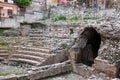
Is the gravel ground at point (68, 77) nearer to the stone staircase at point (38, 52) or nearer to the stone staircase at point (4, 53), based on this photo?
the stone staircase at point (38, 52)

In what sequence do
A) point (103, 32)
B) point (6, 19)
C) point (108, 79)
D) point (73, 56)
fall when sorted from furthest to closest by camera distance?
point (6, 19)
point (73, 56)
point (103, 32)
point (108, 79)

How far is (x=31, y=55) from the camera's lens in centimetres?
1411

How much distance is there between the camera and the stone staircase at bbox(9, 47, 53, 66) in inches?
523

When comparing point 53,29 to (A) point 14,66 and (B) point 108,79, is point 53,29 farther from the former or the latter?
(B) point 108,79

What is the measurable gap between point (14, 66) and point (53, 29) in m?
8.56

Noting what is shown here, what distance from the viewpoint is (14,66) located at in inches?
546

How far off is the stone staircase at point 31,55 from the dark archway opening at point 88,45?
1958 millimetres

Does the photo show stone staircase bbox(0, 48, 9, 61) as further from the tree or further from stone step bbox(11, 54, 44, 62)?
the tree

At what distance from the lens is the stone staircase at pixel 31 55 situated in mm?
13274

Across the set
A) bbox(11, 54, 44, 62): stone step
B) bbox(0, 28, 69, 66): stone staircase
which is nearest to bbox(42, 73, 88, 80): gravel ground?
bbox(0, 28, 69, 66): stone staircase

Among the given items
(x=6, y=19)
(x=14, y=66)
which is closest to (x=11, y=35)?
(x=6, y=19)

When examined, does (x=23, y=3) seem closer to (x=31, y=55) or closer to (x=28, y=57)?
(x=31, y=55)

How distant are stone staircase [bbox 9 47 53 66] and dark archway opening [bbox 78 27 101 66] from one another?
1.96 m

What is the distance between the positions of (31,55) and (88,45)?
3755 millimetres
